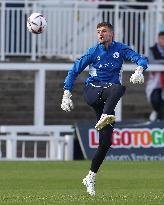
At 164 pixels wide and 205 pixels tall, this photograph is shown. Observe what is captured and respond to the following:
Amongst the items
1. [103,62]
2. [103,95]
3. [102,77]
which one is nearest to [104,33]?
[103,62]

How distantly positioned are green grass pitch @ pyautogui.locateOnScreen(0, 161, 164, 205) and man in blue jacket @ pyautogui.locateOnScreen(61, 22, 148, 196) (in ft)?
2.46

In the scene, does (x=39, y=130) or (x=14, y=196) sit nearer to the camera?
(x=14, y=196)

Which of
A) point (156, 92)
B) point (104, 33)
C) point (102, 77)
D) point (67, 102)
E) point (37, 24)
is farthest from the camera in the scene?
point (156, 92)

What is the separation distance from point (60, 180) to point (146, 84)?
1151cm

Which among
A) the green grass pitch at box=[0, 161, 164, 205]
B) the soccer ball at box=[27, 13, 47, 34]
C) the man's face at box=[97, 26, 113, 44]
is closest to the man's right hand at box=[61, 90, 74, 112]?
the man's face at box=[97, 26, 113, 44]

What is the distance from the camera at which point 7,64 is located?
28328 millimetres

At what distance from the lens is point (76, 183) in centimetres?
1814

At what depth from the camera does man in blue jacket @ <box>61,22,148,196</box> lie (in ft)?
51.0

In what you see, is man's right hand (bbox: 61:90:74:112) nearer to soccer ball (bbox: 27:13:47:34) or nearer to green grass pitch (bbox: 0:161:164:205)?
green grass pitch (bbox: 0:161:164:205)

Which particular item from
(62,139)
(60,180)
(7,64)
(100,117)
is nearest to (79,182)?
(60,180)

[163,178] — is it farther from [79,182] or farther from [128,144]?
[128,144]

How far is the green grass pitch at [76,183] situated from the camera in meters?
14.4

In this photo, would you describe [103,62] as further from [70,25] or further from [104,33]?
[70,25]

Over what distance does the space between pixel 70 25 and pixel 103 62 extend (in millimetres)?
12669
